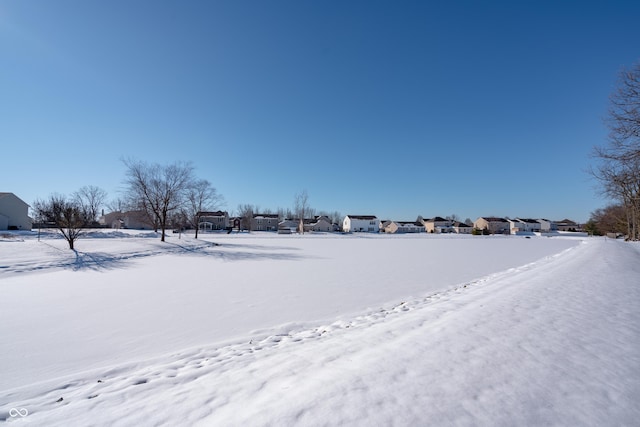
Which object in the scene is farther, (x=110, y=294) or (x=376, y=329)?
(x=110, y=294)

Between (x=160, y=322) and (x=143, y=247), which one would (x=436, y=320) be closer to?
(x=160, y=322)

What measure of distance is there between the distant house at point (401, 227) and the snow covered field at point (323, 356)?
3387 inches

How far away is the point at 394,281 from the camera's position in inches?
456

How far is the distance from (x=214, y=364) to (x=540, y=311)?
272 inches

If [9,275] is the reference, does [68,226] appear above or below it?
above

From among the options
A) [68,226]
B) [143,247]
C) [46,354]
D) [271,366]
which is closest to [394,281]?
[271,366]

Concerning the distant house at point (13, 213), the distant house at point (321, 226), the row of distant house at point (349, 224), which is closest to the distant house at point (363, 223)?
the row of distant house at point (349, 224)

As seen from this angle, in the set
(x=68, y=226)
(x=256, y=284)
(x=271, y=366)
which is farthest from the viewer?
(x=68, y=226)

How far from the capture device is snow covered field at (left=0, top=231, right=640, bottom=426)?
2662 millimetres

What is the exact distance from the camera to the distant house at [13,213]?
4184 cm

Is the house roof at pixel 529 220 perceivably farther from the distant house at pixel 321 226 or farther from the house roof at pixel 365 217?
the distant house at pixel 321 226

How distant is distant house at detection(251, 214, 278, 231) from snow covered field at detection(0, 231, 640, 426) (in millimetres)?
81130

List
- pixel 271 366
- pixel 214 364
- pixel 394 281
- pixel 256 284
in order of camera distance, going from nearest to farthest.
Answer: pixel 271 366 → pixel 214 364 → pixel 256 284 → pixel 394 281

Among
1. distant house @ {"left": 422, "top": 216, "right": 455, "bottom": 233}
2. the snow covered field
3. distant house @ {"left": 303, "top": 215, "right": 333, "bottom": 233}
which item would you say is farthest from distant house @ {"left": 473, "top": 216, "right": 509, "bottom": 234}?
the snow covered field
